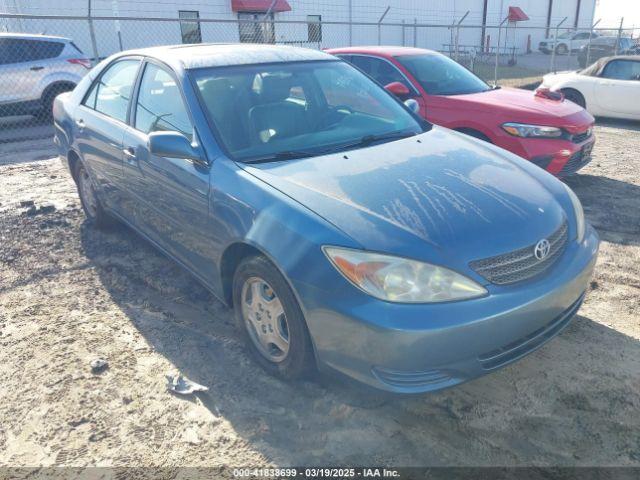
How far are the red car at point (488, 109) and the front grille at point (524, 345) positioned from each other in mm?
3296

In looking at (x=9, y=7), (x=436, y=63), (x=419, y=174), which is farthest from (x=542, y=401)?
(x=9, y=7)

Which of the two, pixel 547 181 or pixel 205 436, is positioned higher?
pixel 547 181

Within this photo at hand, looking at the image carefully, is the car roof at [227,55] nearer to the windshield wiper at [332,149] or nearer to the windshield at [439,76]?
the windshield wiper at [332,149]

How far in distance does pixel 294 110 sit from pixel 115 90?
5.61 feet

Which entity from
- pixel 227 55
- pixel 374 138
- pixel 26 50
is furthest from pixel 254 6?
pixel 374 138

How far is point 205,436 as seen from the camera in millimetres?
2537

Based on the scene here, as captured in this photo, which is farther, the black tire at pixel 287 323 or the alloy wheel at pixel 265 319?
the alloy wheel at pixel 265 319

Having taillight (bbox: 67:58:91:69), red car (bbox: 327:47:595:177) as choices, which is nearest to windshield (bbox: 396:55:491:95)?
red car (bbox: 327:47:595:177)

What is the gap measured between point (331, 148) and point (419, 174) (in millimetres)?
602

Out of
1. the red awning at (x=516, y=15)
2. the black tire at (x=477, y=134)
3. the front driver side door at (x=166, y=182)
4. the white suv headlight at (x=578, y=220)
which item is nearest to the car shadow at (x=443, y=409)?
the front driver side door at (x=166, y=182)

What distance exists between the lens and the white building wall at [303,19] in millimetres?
16266

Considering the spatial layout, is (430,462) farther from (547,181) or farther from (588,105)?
(588,105)

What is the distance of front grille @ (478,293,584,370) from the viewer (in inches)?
94.0

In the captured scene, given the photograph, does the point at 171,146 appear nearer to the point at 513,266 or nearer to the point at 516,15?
the point at 513,266
